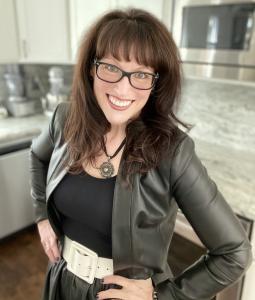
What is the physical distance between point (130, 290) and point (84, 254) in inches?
7.3

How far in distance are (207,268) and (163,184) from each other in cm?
25

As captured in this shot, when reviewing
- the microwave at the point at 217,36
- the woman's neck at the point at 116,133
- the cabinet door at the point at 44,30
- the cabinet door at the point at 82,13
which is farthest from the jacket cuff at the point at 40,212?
the cabinet door at the point at 44,30

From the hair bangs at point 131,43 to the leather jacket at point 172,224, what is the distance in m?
0.22

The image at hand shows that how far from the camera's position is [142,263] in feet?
2.77

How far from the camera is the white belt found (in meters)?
0.90

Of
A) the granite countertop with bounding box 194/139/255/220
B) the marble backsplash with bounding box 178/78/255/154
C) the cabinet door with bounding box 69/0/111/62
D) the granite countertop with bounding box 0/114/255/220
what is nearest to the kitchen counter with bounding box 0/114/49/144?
the granite countertop with bounding box 0/114/255/220

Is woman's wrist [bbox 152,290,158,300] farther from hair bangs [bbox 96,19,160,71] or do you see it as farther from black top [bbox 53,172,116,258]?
hair bangs [bbox 96,19,160,71]

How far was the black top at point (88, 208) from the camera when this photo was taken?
84cm

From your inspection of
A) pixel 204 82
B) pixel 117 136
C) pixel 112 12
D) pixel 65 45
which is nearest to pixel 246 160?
pixel 204 82

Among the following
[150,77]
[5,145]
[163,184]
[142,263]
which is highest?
[150,77]

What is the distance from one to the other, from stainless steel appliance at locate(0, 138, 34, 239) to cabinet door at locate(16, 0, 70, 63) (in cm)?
66

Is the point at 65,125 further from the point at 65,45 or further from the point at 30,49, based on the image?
the point at 30,49

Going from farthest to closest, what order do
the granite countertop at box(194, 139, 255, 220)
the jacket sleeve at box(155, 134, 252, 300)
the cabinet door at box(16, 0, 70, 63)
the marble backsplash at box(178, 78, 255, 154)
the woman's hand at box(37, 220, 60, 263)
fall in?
the cabinet door at box(16, 0, 70, 63) → the marble backsplash at box(178, 78, 255, 154) → the granite countertop at box(194, 139, 255, 220) → the woman's hand at box(37, 220, 60, 263) → the jacket sleeve at box(155, 134, 252, 300)

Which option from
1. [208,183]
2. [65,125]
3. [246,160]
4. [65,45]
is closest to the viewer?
[208,183]
